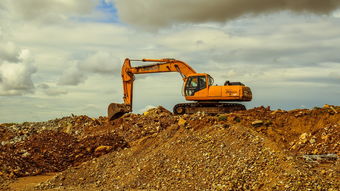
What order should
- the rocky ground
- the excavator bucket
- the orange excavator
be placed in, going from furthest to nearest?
the excavator bucket → the orange excavator → the rocky ground

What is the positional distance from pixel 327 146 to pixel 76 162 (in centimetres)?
1064

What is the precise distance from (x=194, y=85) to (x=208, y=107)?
5.13 feet

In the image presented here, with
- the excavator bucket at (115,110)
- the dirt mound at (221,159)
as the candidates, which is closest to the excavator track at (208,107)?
the dirt mound at (221,159)

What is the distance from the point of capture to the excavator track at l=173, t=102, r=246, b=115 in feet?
70.5

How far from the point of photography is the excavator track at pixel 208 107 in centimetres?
2150

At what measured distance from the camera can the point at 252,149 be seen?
1255 centimetres

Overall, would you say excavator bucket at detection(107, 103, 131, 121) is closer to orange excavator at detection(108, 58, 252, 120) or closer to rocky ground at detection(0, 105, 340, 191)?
orange excavator at detection(108, 58, 252, 120)

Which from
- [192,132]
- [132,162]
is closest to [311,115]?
[192,132]

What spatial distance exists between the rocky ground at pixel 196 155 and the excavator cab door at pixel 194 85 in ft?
8.23

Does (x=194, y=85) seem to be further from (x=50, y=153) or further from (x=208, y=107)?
(x=50, y=153)

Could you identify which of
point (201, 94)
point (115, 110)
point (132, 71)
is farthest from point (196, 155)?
point (132, 71)

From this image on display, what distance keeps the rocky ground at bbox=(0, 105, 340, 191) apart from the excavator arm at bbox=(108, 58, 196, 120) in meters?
2.58

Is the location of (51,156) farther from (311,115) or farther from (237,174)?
(311,115)

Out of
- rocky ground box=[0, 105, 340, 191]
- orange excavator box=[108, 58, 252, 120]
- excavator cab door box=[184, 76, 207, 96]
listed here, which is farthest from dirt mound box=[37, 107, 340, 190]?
excavator cab door box=[184, 76, 207, 96]
